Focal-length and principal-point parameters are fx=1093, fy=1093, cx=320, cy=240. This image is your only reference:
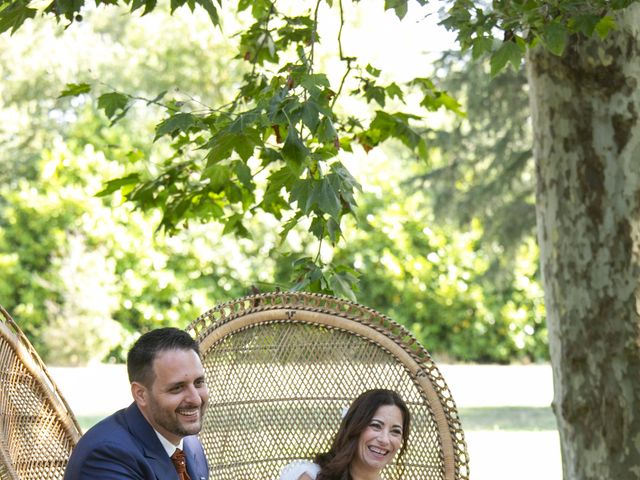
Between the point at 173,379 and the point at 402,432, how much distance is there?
1052 mm

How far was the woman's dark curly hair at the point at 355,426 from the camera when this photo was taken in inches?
132

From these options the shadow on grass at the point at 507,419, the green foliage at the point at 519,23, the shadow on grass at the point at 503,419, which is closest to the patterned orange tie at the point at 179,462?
the green foliage at the point at 519,23

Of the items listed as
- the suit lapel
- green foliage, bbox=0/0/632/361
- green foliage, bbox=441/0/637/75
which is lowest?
the suit lapel

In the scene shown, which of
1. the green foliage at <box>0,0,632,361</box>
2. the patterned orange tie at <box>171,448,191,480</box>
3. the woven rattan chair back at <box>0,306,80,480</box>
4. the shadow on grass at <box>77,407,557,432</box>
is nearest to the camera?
the patterned orange tie at <box>171,448,191,480</box>

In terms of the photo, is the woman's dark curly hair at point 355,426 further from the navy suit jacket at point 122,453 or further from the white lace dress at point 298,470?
the navy suit jacket at point 122,453

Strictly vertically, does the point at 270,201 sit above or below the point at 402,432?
above

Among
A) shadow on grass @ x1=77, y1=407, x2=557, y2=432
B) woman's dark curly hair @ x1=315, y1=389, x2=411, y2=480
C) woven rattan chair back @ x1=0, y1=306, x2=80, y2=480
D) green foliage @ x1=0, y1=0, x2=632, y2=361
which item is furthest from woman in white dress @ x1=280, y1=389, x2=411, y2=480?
green foliage @ x1=0, y1=0, x2=632, y2=361

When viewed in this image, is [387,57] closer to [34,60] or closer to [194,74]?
[194,74]

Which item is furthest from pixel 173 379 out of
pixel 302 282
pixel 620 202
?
pixel 620 202

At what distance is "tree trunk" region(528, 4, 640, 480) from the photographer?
13.9 ft

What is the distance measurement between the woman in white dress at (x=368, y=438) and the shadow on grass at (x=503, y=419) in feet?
18.0

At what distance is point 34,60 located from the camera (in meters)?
18.5

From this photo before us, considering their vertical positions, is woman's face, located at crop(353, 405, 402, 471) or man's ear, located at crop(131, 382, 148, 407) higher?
man's ear, located at crop(131, 382, 148, 407)

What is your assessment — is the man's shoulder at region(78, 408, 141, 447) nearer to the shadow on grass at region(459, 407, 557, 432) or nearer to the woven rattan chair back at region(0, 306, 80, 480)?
the woven rattan chair back at region(0, 306, 80, 480)
